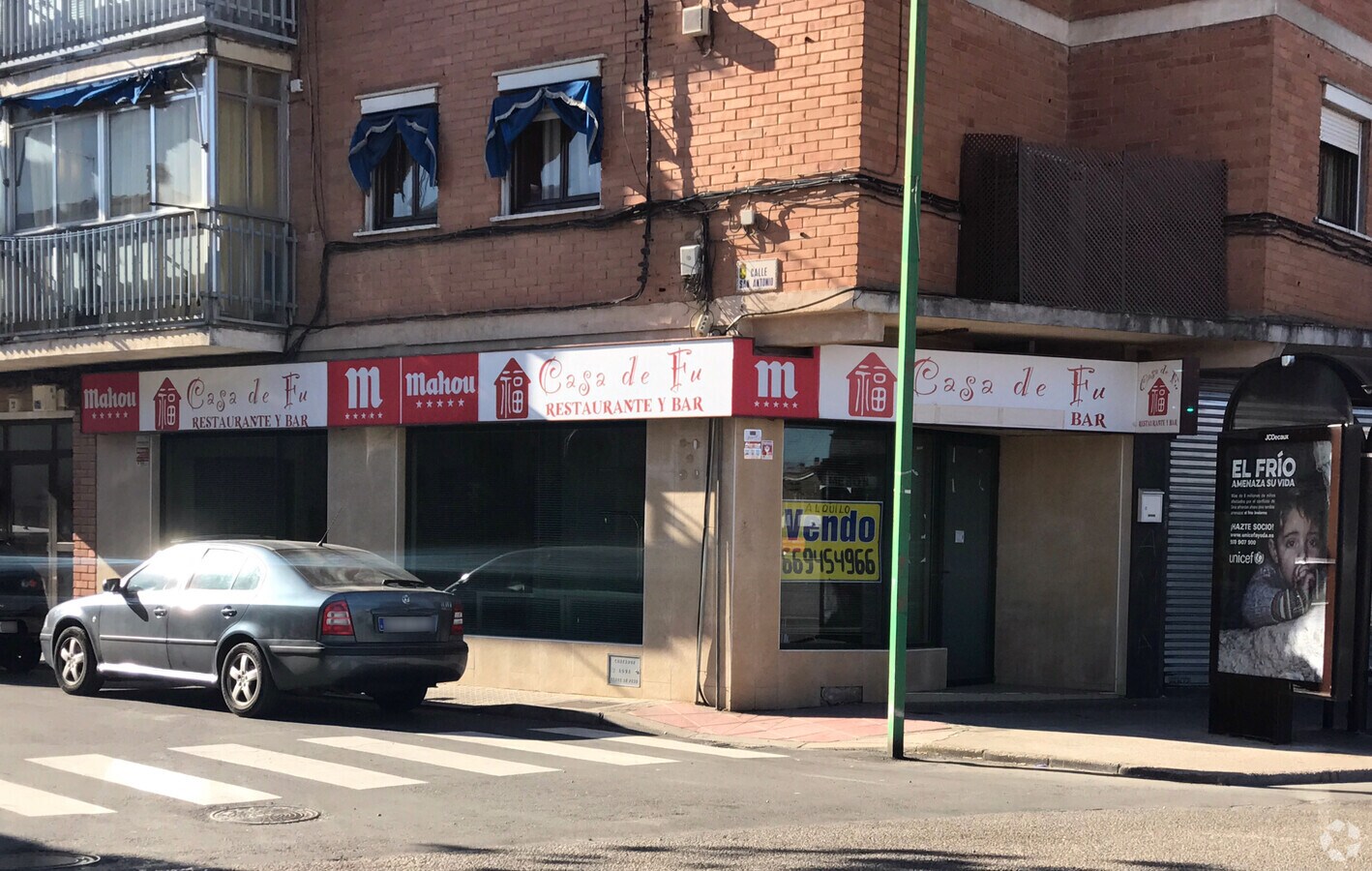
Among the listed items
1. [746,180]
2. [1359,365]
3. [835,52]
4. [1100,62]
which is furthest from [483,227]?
[1359,365]

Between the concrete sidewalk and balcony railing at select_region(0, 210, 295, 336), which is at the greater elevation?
balcony railing at select_region(0, 210, 295, 336)

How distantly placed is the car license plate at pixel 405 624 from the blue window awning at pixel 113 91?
7.64 meters

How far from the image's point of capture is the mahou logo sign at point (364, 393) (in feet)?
54.6

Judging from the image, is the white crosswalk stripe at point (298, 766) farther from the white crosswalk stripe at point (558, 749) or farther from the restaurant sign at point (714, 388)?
the restaurant sign at point (714, 388)

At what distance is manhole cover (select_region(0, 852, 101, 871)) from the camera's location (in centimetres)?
729

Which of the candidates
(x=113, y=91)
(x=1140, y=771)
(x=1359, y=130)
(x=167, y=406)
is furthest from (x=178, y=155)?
(x=1359, y=130)

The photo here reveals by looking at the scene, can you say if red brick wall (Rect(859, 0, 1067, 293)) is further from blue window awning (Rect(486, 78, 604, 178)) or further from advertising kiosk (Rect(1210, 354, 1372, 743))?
advertising kiosk (Rect(1210, 354, 1372, 743))

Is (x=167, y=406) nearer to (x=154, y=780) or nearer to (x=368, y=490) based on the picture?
(x=368, y=490)

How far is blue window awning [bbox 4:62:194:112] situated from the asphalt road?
7838 millimetres

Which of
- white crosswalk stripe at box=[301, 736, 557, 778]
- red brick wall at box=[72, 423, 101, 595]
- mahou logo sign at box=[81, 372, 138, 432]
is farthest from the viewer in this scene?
red brick wall at box=[72, 423, 101, 595]

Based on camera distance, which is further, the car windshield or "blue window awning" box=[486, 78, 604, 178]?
"blue window awning" box=[486, 78, 604, 178]

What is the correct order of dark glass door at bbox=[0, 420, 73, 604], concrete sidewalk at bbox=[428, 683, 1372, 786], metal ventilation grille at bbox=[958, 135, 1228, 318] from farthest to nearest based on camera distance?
1. dark glass door at bbox=[0, 420, 73, 604]
2. metal ventilation grille at bbox=[958, 135, 1228, 318]
3. concrete sidewalk at bbox=[428, 683, 1372, 786]

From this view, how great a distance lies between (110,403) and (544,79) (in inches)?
292

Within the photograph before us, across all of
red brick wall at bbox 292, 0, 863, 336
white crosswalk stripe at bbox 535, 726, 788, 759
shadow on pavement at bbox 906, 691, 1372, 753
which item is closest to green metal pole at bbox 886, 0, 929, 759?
white crosswalk stripe at bbox 535, 726, 788, 759
